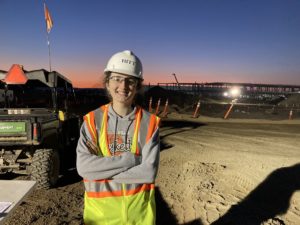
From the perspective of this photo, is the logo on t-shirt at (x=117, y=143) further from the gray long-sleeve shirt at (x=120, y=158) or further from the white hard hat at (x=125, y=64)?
the white hard hat at (x=125, y=64)

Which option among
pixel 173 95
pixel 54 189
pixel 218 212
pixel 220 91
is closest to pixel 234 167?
pixel 218 212

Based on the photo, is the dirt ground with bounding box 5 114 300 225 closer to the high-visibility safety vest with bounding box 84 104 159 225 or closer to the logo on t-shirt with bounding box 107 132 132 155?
the high-visibility safety vest with bounding box 84 104 159 225

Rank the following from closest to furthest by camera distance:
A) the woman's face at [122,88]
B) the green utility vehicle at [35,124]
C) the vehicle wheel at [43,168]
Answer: the woman's face at [122,88] < the green utility vehicle at [35,124] < the vehicle wheel at [43,168]

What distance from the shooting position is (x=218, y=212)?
5.27 m

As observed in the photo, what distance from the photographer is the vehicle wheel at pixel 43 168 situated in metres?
6.16

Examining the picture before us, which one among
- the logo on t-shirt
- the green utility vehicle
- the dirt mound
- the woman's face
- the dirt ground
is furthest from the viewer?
the dirt mound

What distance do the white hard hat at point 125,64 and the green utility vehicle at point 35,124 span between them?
4.31m

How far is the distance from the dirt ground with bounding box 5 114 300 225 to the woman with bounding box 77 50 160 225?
3.23 metres

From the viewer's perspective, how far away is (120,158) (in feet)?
6.64

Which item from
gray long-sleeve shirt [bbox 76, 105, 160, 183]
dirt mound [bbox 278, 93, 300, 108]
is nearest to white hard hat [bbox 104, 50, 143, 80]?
gray long-sleeve shirt [bbox 76, 105, 160, 183]

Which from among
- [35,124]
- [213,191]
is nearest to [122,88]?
[35,124]

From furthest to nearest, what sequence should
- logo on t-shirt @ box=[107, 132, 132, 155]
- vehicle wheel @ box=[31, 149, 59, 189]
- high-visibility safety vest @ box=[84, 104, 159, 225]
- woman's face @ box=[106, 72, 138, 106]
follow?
vehicle wheel @ box=[31, 149, 59, 189], woman's face @ box=[106, 72, 138, 106], logo on t-shirt @ box=[107, 132, 132, 155], high-visibility safety vest @ box=[84, 104, 159, 225]

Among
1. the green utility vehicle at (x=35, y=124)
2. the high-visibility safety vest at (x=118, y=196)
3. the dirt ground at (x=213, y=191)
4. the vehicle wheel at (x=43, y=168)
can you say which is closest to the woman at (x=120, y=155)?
the high-visibility safety vest at (x=118, y=196)

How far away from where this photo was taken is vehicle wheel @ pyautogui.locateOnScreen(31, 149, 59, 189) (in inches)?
242
